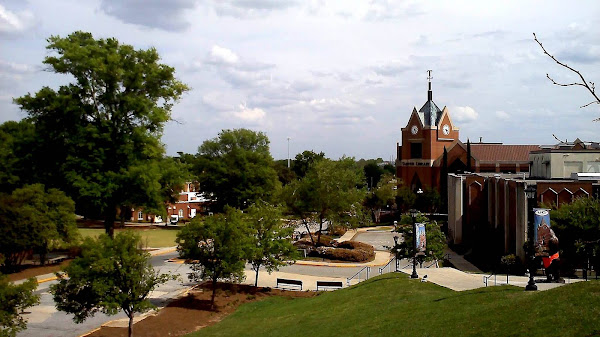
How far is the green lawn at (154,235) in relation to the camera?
5064 centimetres

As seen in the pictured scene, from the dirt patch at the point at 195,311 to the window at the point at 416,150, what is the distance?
52.7 meters

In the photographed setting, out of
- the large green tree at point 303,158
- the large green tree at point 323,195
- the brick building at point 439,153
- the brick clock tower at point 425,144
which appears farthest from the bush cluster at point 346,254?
the large green tree at point 303,158

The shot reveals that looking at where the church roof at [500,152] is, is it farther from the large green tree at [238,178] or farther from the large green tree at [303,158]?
the large green tree at [303,158]

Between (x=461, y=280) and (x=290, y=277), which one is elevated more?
(x=461, y=280)

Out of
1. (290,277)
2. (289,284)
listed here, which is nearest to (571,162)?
(290,277)

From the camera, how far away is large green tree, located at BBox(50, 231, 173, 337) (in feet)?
65.9

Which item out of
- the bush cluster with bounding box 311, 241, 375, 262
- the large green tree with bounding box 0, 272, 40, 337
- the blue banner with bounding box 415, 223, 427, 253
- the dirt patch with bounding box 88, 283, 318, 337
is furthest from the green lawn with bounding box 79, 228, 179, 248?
the large green tree with bounding box 0, 272, 40, 337

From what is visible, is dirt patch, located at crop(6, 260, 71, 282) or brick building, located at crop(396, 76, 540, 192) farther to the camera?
brick building, located at crop(396, 76, 540, 192)

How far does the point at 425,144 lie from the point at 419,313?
6238cm

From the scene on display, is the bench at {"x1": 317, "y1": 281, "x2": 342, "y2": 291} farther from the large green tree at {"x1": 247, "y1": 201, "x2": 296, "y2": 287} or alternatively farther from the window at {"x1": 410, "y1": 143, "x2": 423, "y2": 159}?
the window at {"x1": 410, "y1": 143, "x2": 423, "y2": 159}

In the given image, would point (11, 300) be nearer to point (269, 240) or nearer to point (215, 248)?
point (215, 248)

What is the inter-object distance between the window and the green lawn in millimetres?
35607

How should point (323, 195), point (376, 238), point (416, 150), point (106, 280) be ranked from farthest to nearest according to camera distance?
point (416, 150) < point (376, 238) < point (323, 195) < point (106, 280)

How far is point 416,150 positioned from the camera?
8038cm
